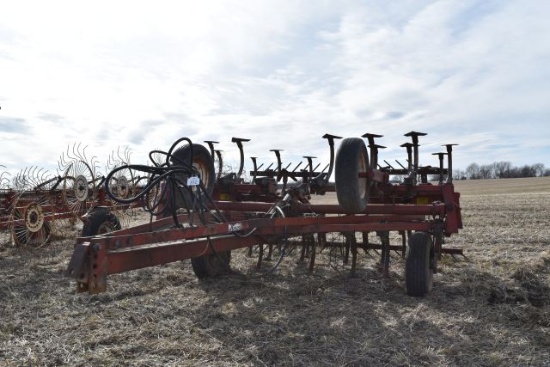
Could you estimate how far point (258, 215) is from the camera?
5340 mm

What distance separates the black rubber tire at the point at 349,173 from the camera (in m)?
4.88

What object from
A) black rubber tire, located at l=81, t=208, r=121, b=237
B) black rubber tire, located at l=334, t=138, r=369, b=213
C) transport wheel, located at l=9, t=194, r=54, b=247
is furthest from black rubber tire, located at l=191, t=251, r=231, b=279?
transport wheel, located at l=9, t=194, r=54, b=247

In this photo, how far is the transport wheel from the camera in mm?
8281

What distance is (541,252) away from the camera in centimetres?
749

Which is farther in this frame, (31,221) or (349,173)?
(31,221)

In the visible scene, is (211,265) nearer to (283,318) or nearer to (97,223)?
(283,318)

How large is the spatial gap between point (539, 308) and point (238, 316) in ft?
9.38

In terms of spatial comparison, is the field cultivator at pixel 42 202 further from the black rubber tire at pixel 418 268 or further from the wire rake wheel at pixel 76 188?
the black rubber tire at pixel 418 268

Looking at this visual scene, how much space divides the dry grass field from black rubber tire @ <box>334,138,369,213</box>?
3.34 feet

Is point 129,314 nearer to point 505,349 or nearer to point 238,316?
point 238,316

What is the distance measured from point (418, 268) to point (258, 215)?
5.99 ft

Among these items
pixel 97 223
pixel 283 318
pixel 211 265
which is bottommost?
pixel 283 318

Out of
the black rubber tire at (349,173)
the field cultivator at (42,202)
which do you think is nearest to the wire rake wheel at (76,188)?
the field cultivator at (42,202)

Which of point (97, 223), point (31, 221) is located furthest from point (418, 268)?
point (31, 221)
